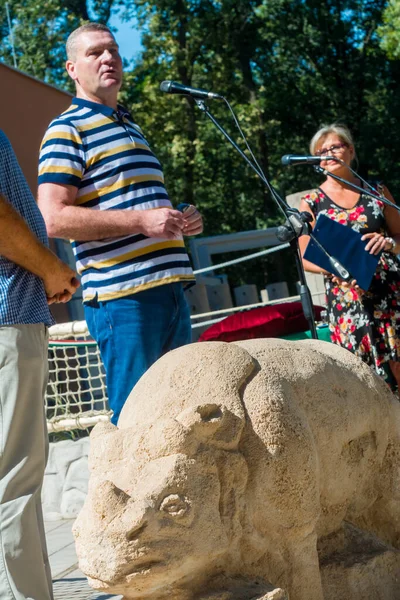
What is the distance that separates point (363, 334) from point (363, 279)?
0.98 feet

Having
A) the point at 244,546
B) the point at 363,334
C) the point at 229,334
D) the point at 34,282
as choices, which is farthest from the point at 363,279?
the point at 244,546

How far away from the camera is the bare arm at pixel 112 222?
3.58 m

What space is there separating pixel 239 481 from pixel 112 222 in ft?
4.51

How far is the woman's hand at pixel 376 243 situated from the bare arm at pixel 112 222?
133 centimetres

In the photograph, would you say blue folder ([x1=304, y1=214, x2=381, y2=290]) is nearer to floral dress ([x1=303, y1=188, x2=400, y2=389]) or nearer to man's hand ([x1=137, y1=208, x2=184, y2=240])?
floral dress ([x1=303, y1=188, x2=400, y2=389])

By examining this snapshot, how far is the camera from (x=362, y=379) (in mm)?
3133

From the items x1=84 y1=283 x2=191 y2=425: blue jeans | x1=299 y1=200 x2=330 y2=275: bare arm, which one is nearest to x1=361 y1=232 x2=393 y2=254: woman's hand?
x1=299 y1=200 x2=330 y2=275: bare arm

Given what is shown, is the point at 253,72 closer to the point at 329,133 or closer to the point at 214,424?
the point at 329,133

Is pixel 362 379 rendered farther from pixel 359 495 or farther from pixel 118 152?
pixel 118 152

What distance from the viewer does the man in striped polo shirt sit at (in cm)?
359

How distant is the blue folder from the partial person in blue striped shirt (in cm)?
167

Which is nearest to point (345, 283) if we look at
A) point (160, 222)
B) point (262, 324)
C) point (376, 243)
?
point (376, 243)

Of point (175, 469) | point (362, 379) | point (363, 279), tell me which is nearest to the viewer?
point (175, 469)

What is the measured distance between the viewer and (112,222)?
141 inches
